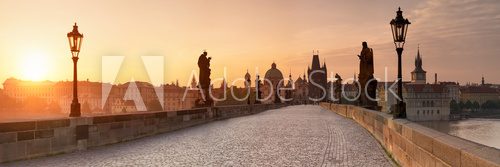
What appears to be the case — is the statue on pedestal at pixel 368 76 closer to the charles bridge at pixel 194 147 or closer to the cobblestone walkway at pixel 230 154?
the charles bridge at pixel 194 147

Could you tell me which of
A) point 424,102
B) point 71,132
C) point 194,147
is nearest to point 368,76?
point 194,147

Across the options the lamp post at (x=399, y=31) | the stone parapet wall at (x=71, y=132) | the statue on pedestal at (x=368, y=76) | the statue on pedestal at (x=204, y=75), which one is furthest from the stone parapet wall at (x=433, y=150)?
the statue on pedestal at (x=204, y=75)

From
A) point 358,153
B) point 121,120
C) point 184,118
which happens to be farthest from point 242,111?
point 358,153

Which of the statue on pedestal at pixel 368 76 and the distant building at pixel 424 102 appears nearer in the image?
the statue on pedestal at pixel 368 76

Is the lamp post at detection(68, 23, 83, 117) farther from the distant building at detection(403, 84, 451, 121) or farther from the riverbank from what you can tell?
the distant building at detection(403, 84, 451, 121)

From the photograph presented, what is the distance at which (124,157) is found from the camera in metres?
12.0

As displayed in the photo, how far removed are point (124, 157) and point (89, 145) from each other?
2.60m

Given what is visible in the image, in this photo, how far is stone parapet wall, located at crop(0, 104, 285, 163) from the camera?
1119 cm

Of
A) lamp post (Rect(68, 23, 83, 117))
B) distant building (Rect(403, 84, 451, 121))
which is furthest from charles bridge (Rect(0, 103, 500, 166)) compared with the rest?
distant building (Rect(403, 84, 451, 121))

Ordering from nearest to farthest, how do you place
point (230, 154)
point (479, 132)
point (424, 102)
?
point (230, 154) → point (479, 132) → point (424, 102)

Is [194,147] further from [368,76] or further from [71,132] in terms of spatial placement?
[368,76]

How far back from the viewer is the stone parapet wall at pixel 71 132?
11.2 m

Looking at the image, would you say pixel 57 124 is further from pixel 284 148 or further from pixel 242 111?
pixel 242 111

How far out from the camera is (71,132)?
13.3 meters
